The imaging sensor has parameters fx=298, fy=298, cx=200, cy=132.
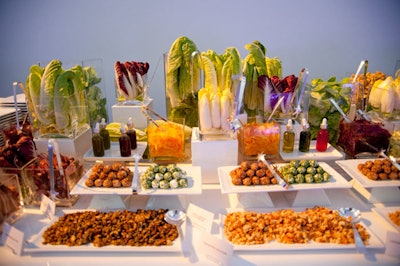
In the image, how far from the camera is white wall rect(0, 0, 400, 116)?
11.4 feet

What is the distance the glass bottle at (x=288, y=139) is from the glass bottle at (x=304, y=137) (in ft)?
0.19

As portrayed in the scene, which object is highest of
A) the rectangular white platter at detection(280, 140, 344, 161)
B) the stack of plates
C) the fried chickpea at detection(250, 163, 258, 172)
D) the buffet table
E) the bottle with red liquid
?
the stack of plates

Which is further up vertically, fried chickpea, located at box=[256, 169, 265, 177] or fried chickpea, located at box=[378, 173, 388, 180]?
fried chickpea, located at box=[256, 169, 265, 177]

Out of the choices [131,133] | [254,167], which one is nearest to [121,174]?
[131,133]

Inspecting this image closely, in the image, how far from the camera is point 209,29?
357cm

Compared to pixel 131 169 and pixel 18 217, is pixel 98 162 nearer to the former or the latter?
pixel 131 169

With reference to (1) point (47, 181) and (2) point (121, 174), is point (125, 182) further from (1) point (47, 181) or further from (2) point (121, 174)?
(1) point (47, 181)

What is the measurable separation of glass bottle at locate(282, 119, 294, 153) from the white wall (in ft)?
7.19

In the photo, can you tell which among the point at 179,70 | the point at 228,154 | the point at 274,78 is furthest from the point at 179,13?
the point at 228,154

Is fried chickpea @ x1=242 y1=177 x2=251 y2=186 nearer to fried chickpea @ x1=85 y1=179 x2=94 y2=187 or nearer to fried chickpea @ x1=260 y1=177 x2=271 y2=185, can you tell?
fried chickpea @ x1=260 y1=177 x2=271 y2=185

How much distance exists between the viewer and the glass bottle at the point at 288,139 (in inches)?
65.5

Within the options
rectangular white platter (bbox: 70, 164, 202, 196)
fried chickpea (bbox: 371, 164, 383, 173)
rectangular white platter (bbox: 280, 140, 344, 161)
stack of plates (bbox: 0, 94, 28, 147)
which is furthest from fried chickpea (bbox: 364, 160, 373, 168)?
stack of plates (bbox: 0, 94, 28, 147)

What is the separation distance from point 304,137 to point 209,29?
7.60 ft

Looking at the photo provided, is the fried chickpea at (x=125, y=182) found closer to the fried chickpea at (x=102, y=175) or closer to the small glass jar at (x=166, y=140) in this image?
the fried chickpea at (x=102, y=175)
